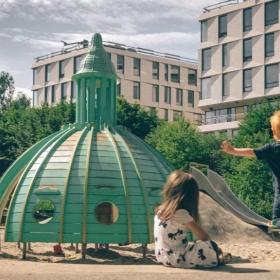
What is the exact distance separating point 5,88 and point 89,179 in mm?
68327

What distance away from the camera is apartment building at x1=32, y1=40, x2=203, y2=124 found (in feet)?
300

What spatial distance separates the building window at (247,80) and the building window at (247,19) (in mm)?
4538

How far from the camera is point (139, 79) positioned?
92.8 meters

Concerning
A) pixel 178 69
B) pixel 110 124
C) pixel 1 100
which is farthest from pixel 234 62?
pixel 110 124

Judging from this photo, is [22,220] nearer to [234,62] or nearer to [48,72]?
[234,62]

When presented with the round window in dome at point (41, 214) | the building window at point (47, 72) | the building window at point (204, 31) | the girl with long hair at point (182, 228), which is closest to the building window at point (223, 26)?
the building window at point (204, 31)

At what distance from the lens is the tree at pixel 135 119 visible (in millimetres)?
59688

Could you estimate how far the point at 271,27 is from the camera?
69.2 meters

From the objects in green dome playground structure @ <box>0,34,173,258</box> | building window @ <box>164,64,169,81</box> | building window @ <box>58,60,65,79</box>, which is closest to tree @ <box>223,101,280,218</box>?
green dome playground structure @ <box>0,34,173,258</box>

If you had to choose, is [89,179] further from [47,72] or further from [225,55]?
[47,72]

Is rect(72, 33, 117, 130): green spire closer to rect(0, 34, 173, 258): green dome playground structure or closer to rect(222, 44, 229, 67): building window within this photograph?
rect(0, 34, 173, 258): green dome playground structure

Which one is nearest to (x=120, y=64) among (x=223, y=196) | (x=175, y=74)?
(x=175, y=74)

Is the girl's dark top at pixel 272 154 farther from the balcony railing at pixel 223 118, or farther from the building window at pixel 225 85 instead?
the building window at pixel 225 85

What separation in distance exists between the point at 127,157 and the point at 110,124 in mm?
2087
